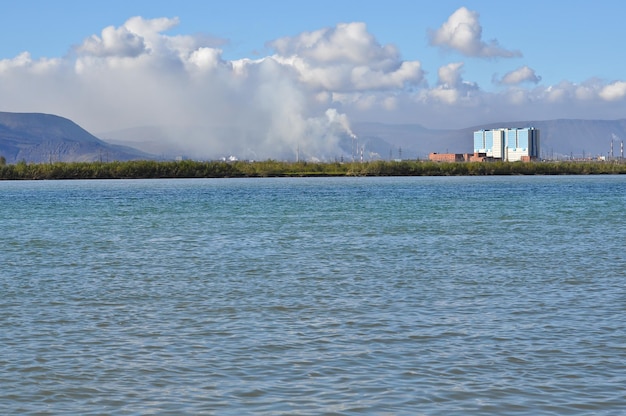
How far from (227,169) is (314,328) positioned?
166 metres

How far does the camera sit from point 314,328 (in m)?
14.7

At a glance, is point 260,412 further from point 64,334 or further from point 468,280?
point 468,280

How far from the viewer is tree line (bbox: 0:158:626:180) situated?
171m

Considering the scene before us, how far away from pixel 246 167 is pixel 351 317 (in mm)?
170935

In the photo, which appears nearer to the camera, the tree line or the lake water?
the lake water

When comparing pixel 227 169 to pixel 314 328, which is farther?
pixel 227 169

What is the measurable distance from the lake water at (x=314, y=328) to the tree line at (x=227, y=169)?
5670 inches

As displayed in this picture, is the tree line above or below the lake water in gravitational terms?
above

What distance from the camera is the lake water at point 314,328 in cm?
1055

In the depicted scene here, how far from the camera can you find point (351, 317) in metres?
15.7

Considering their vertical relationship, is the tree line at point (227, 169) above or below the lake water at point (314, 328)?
above

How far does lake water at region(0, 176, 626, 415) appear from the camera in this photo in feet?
34.6

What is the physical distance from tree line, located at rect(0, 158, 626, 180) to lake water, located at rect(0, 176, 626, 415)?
473 ft

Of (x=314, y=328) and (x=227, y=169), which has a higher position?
(x=227, y=169)
